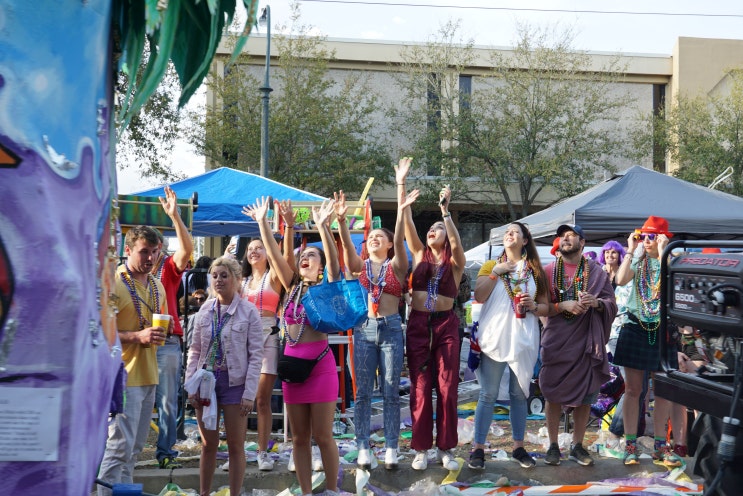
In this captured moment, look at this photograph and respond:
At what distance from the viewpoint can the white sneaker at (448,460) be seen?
252 inches

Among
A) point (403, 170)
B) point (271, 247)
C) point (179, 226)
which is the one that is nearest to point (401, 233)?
point (403, 170)

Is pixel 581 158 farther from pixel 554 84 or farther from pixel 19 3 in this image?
pixel 19 3

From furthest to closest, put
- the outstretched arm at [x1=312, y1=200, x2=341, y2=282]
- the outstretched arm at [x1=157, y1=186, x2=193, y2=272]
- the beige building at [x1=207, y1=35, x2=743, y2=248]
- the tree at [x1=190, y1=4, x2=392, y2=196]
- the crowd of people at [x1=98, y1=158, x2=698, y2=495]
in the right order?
1. the beige building at [x1=207, y1=35, x2=743, y2=248]
2. the tree at [x1=190, y1=4, x2=392, y2=196]
3. the outstretched arm at [x1=312, y1=200, x2=341, y2=282]
4. the outstretched arm at [x1=157, y1=186, x2=193, y2=272]
5. the crowd of people at [x1=98, y1=158, x2=698, y2=495]

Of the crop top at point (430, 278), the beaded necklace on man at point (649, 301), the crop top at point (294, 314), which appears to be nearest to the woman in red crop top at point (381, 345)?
the crop top at point (430, 278)

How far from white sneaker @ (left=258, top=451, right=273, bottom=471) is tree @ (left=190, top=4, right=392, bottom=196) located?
63.0 feet

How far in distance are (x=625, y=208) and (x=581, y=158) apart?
59.4ft

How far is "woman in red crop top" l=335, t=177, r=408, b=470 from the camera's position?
20.8 ft

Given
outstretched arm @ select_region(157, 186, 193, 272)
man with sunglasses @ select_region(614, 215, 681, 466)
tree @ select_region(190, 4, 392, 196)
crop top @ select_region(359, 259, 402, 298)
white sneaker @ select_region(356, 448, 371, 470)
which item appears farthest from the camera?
tree @ select_region(190, 4, 392, 196)

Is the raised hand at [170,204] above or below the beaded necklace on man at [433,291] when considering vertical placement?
above

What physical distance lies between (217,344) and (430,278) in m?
1.90

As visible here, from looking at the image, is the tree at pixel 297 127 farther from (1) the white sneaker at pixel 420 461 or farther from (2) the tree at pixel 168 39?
(2) the tree at pixel 168 39

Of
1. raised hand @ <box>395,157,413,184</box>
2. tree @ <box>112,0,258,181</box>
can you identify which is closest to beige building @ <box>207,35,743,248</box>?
raised hand @ <box>395,157,413,184</box>

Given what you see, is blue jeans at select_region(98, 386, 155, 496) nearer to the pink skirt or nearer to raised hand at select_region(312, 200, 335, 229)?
the pink skirt

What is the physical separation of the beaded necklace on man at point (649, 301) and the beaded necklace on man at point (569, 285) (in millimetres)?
560
